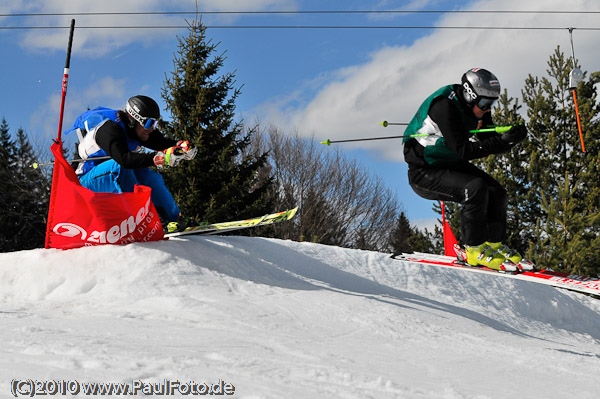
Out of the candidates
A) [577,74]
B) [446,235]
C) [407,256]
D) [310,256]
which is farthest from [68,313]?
[577,74]

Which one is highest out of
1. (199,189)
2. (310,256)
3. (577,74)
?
(577,74)

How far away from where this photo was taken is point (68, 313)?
4.73 metres

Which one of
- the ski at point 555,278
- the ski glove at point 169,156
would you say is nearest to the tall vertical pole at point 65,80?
the ski glove at point 169,156

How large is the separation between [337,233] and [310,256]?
24741 mm

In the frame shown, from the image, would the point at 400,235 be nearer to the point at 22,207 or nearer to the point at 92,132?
the point at 22,207

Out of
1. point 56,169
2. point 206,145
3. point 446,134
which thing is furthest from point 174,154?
point 206,145

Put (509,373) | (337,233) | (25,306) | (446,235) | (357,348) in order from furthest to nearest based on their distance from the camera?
(337,233) < (446,235) < (25,306) < (357,348) < (509,373)

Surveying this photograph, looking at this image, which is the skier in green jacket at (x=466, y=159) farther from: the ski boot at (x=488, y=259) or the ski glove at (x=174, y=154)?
the ski glove at (x=174, y=154)

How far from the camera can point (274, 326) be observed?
14.6ft

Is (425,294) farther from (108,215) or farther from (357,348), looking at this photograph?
(108,215)

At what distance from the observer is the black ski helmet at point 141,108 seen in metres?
6.24

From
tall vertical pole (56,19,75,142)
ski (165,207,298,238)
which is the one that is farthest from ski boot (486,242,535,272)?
tall vertical pole (56,19,75,142)

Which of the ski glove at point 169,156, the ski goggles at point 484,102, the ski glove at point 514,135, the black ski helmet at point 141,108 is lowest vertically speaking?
the ski glove at point 169,156

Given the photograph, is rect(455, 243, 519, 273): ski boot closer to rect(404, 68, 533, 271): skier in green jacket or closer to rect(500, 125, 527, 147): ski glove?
rect(404, 68, 533, 271): skier in green jacket
